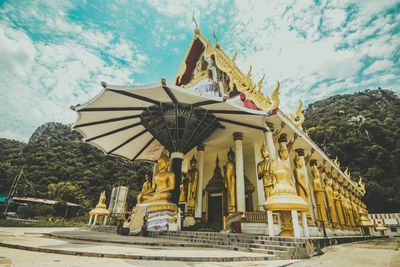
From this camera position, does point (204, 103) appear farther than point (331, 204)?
No

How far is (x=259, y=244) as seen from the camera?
516 cm

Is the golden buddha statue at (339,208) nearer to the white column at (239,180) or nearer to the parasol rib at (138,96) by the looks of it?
the white column at (239,180)

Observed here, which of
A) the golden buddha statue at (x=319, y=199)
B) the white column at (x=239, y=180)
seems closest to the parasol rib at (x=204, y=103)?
the white column at (x=239, y=180)

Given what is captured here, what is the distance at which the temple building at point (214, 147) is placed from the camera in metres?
7.14

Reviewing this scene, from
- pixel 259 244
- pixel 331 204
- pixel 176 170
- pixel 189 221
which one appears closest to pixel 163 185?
pixel 176 170

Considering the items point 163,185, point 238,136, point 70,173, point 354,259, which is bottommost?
point 354,259

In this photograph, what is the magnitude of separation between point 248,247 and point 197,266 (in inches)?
113

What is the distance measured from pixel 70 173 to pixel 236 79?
1556 inches

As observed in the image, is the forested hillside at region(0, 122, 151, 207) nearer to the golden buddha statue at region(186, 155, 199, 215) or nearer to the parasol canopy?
the golden buddha statue at region(186, 155, 199, 215)

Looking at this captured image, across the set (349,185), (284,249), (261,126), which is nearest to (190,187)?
(261,126)

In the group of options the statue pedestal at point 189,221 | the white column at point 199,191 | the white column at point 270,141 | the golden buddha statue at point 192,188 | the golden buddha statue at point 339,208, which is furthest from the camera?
the golden buddha statue at point 339,208

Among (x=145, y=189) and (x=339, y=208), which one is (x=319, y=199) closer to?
(x=339, y=208)

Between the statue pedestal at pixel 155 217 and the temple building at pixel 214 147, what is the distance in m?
0.03

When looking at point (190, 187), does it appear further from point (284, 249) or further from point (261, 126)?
point (284, 249)
